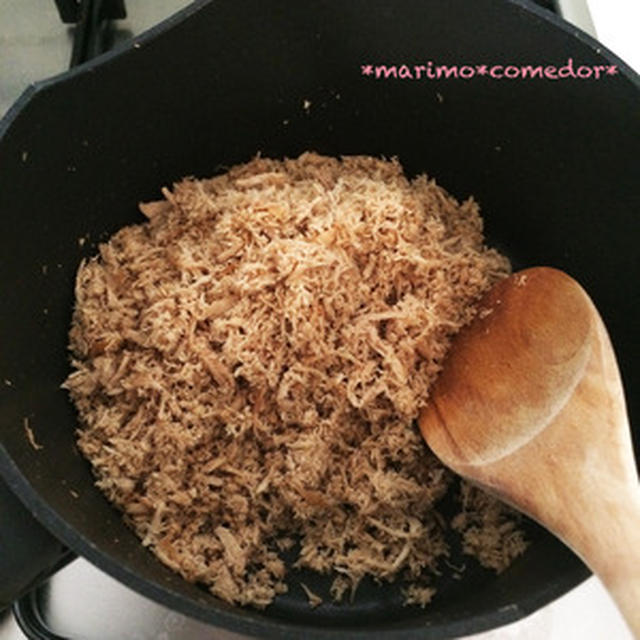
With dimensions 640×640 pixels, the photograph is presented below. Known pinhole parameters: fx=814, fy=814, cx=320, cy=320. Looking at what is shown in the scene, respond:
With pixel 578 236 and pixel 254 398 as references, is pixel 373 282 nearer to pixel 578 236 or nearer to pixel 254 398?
pixel 254 398

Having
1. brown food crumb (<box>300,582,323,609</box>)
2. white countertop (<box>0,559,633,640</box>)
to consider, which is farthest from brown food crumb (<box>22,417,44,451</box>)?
brown food crumb (<box>300,582,323,609</box>)

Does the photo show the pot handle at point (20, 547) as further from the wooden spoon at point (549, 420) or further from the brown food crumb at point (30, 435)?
the wooden spoon at point (549, 420)

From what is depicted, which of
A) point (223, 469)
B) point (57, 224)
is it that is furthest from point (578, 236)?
point (57, 224)

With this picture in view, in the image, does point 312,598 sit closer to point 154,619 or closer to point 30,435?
point 154,619

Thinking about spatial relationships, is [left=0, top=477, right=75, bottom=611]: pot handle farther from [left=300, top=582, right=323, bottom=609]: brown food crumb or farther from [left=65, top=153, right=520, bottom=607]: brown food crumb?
[left=300, top=582, right=323, bottom=609]: brown food crumb

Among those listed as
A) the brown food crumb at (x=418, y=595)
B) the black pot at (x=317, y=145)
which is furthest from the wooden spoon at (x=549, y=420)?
the brown food crumb at (x=418, y=595)

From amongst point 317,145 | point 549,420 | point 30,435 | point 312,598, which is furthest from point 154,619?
point 317,145
